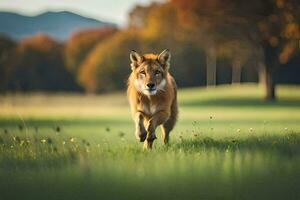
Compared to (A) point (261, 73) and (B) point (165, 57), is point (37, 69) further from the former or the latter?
(A) point (261, 73)

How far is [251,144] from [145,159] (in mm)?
949

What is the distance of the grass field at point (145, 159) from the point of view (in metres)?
5.35

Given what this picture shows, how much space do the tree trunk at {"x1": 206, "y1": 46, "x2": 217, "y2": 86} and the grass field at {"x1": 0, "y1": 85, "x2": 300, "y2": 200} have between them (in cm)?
169

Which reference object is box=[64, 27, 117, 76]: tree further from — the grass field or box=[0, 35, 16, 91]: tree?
the grass field

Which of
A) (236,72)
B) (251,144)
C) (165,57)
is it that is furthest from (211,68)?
(165,57)

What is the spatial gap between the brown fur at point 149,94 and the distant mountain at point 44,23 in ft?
3.32

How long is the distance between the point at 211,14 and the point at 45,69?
594cm

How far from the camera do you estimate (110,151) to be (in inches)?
230

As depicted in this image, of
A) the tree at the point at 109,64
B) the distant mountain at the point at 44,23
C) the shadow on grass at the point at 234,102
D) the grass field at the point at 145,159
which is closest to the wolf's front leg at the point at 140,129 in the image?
the grass field at the point at 145,159

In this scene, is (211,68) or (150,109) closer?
(150,109)

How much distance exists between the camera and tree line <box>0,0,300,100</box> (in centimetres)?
739

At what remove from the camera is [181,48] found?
8609 millimetres

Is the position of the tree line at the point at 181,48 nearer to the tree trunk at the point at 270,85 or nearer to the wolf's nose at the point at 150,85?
the tree trunk at the point at 270,85

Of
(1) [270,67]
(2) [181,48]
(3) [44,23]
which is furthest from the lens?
(1) [270,67]
